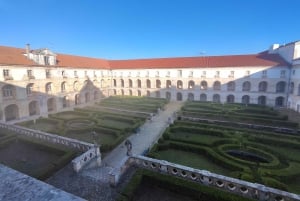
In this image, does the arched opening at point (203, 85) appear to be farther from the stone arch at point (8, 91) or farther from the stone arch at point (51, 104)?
the stone arch at point (8, 91)

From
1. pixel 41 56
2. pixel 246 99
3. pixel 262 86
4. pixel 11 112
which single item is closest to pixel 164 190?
pixel 11 112

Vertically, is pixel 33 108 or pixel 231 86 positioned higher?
pixel 231 86

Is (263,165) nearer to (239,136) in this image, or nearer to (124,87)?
(239,136)

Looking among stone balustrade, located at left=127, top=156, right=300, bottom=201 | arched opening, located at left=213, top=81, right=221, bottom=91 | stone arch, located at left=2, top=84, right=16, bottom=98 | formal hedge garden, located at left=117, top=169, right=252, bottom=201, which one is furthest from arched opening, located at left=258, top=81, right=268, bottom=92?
stone arch, located at left=2, top=84, right=16, bottom=98

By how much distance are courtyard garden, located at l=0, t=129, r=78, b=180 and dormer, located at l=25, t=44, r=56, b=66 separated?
1904 centimetres

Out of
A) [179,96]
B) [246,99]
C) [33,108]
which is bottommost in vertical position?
[33,108]

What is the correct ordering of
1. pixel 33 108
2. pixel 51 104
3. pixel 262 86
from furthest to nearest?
pixel 262 86 → pixel 51 104 → pixel 33 108

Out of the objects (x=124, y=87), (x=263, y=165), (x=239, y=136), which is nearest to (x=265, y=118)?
(x=239, y=136)

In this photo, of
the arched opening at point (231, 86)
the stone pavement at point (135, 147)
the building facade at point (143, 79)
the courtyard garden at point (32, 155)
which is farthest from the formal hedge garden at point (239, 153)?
the arched opening at point (231, 86)

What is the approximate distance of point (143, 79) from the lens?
5091 centimetres

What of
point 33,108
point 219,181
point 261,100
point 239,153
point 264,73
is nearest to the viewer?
point 219,181

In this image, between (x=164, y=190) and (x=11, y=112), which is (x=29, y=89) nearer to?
(x=11, y=112)

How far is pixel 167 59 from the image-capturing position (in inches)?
2032

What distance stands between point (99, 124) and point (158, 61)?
32332mm
